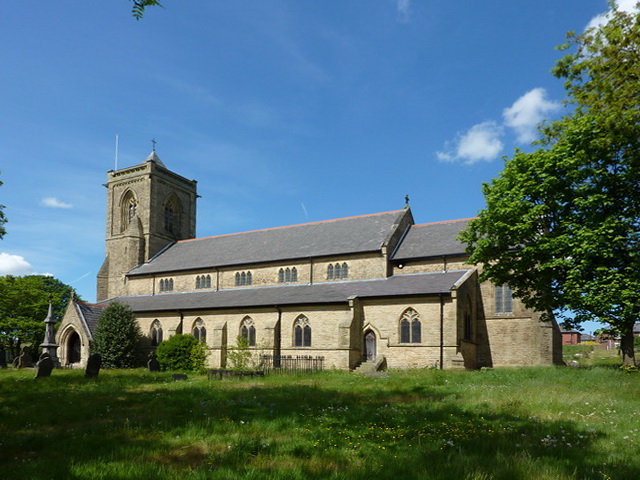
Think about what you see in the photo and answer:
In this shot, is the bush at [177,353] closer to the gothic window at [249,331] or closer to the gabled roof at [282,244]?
the gothic window at [249,331]

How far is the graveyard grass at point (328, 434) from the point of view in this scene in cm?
718

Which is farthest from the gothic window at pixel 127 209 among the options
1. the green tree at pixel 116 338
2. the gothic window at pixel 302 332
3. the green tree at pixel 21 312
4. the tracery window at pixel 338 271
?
the gothic window at pixel 302 332

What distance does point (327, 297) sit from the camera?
33.2 metres

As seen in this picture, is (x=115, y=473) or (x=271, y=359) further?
(x=271, y=359)

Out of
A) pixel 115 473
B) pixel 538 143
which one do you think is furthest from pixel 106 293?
pixel 115 473

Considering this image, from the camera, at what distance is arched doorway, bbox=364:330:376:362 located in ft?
104

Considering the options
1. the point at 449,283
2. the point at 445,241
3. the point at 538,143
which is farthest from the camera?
the point at 445,241

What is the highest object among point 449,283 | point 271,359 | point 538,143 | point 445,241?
point 538,143

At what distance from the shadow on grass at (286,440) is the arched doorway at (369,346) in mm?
16195

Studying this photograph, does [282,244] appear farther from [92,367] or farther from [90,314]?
[92,367]

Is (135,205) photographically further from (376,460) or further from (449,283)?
(376,460)

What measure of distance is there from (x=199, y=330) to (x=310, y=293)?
9606mm

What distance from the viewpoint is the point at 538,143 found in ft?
83.6

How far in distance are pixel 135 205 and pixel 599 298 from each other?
44054 mm
